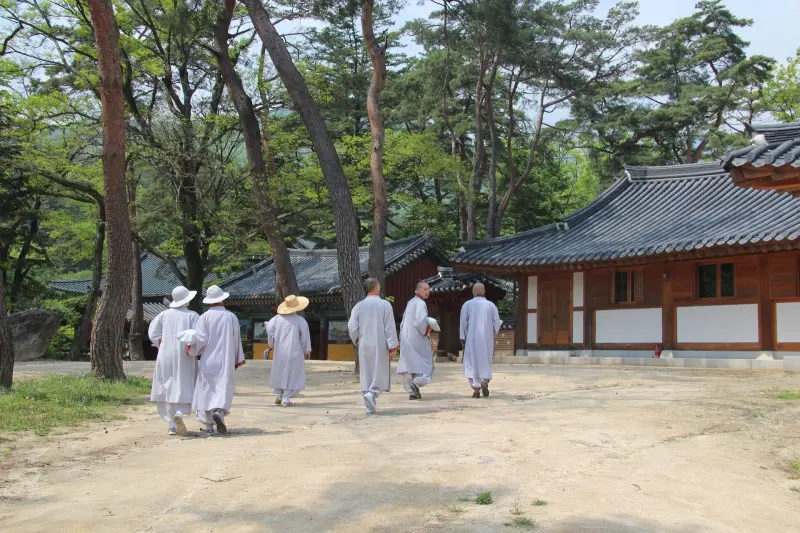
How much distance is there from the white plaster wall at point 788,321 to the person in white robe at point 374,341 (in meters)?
10.7

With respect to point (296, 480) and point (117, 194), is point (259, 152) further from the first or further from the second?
point (296, 480)

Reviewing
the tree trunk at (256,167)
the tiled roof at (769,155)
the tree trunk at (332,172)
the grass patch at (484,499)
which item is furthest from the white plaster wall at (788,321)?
the grass patch at (484,499)

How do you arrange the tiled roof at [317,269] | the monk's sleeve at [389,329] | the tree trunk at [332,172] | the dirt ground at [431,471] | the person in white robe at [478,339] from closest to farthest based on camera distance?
the dirt ground at [431,471]
the monk's sleeve at [389,329]
the person in white robe at [478,339]
the tree trunk at [332,172]
the tiled roof at [317,269]

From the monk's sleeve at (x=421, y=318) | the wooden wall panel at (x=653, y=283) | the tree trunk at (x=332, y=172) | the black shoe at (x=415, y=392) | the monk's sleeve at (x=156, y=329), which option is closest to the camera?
the monk's sleeve at (x=156, y=329)

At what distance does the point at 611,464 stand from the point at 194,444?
3.71 m

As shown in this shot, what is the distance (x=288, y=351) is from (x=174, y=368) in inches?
108

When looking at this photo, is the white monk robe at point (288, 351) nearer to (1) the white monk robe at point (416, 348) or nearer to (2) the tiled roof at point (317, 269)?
(1) the white monk robe at point (416, 348)

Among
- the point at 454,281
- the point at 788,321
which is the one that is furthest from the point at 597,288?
the point at 454,281

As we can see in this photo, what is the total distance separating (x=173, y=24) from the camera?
54.4 ft

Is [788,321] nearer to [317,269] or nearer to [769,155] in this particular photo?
[769,155]

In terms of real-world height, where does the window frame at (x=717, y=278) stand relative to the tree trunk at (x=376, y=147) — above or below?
below

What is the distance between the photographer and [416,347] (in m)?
10.2

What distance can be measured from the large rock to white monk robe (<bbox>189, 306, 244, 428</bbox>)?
15.3 meters

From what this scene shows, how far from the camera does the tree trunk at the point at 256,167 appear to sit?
54.2 feet
